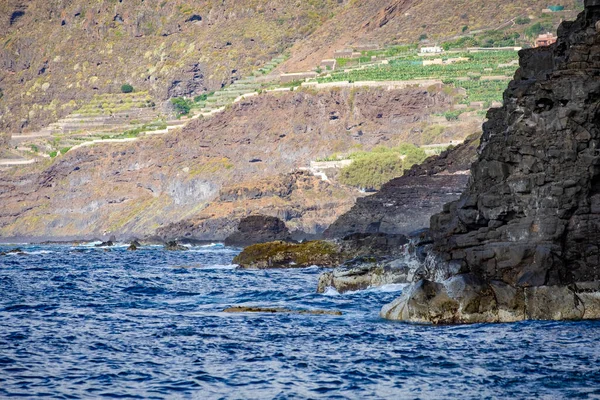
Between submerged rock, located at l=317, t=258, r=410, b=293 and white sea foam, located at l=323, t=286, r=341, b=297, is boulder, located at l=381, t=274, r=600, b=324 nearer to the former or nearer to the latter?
white sea foam, located at l=323, t=286, r=341, b=297

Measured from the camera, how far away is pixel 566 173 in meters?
41.8

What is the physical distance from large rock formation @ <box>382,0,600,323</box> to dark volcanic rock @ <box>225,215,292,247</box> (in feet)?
277

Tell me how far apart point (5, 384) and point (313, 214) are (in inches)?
5531

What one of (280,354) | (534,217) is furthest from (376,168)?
(280,354)

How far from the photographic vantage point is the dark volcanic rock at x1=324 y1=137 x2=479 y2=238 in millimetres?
113562

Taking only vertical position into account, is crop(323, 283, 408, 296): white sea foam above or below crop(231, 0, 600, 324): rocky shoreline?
below

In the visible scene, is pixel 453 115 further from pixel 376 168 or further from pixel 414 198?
pixel 414 198

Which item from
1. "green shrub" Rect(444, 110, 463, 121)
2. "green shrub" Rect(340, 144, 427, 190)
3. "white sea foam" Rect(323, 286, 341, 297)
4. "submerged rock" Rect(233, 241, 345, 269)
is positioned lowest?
"white sea foam" Rect(323, 286, 341, 297)

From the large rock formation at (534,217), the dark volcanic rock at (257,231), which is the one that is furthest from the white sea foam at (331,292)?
the dark volcanic rock at (257,231)

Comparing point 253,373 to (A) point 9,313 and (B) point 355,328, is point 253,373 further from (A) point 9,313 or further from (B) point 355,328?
(A) point 9,313

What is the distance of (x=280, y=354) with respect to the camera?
3528 cm

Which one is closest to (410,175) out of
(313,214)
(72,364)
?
(313,214)

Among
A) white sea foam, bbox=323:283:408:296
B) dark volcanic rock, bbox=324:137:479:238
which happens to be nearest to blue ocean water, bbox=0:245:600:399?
white sea foam, bbox=323:283:408:296

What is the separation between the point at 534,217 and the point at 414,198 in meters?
78.6
